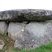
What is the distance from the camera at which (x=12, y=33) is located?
202 inches

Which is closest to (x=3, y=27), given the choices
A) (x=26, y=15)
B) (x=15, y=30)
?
(x=15, y=30)

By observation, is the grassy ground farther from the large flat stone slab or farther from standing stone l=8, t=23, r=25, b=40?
the large flat stone slab

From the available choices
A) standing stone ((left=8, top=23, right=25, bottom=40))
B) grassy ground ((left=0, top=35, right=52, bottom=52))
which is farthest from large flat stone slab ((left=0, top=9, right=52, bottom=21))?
grassy ground ((left=0, top=35, right=52, bottom=52))

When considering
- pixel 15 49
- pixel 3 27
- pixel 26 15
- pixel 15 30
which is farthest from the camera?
pixel 3 27

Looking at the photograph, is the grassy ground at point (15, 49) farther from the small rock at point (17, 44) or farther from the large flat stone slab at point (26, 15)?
the large flat stone slab at point (26, 15)

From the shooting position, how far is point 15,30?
517 centimetres

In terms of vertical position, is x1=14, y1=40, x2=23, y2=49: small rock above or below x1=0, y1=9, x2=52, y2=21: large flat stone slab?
below

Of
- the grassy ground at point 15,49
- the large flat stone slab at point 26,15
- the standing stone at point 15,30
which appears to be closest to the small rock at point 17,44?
the grassy ground at point 15,49

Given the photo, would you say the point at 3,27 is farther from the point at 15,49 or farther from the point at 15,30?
the point at 15,49

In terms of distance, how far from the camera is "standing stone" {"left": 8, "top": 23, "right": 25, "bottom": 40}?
507 cm

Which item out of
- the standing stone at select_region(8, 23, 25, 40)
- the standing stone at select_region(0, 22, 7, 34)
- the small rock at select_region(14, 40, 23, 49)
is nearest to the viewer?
the small rock at select_region(14, 40, 23, 49)
